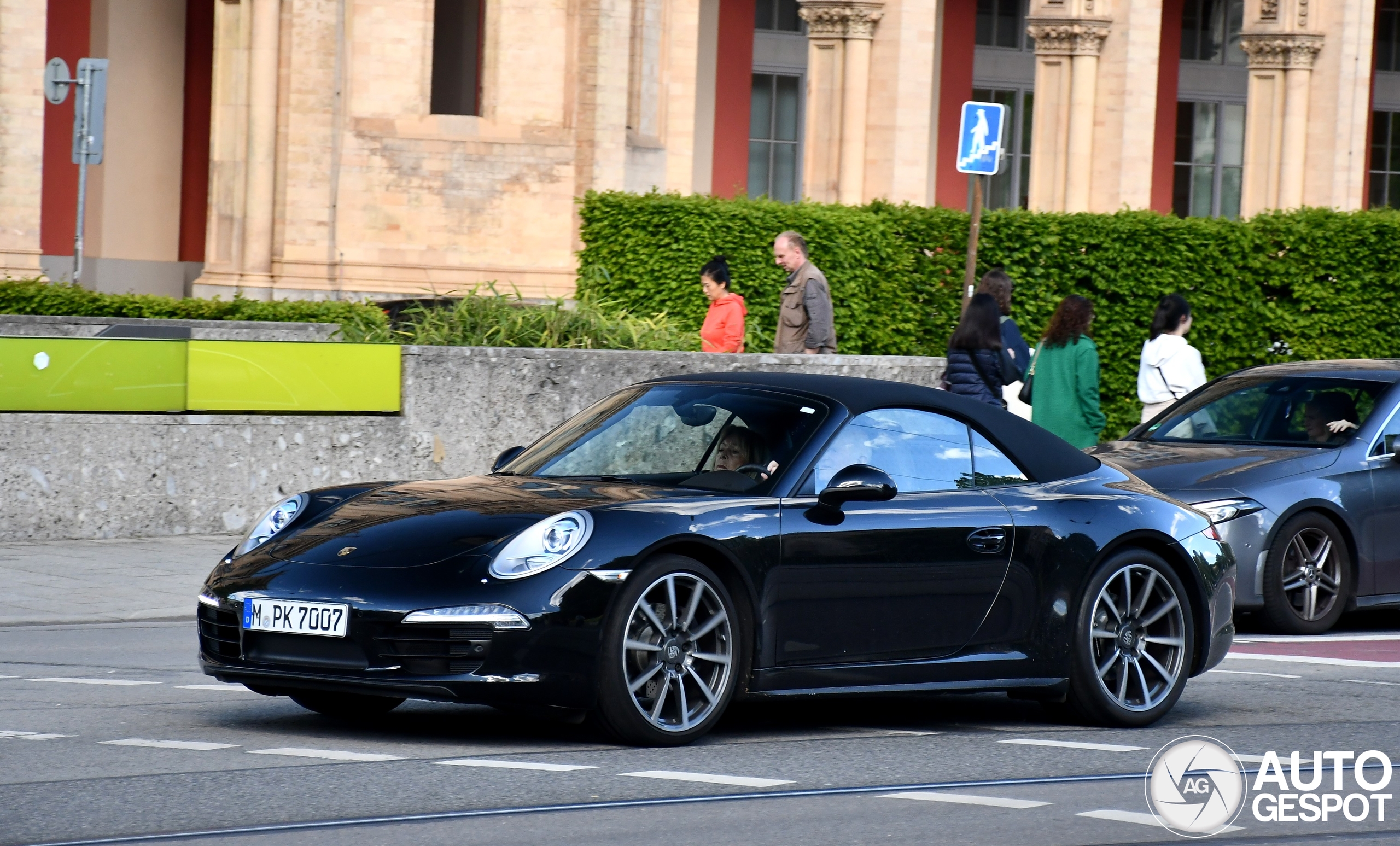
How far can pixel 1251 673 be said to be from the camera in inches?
389

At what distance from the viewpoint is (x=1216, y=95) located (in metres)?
40.5

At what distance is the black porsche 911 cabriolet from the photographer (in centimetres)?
682

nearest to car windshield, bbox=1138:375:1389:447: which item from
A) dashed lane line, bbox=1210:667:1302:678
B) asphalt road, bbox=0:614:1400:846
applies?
dashed lane line, bbox=1210:667:1302:678

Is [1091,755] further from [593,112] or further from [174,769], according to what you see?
[593,112]

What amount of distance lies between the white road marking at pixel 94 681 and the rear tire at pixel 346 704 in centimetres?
117

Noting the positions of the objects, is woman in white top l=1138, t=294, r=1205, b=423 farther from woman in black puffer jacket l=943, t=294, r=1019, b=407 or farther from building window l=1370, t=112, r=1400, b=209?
building window l=1370, t=112, r=1400, b=209

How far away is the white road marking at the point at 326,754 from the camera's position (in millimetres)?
6816

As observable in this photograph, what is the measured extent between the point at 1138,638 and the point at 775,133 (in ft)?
93.4

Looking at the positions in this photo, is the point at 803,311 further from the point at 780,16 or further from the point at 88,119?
the point at 780,16

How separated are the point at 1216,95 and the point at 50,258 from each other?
2305 cm

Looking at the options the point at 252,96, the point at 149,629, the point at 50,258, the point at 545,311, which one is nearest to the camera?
the point at 149,629

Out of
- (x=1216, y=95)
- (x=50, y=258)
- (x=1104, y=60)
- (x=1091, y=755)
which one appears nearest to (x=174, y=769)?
(x=1091, y=755)

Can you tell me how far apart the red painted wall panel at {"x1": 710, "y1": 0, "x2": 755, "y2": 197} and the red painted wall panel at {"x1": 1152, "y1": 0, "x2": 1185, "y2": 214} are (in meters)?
8.67

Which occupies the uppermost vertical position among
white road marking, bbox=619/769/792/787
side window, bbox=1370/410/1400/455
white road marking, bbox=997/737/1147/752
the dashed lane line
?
side window, bbox=1370/410/1400/455
